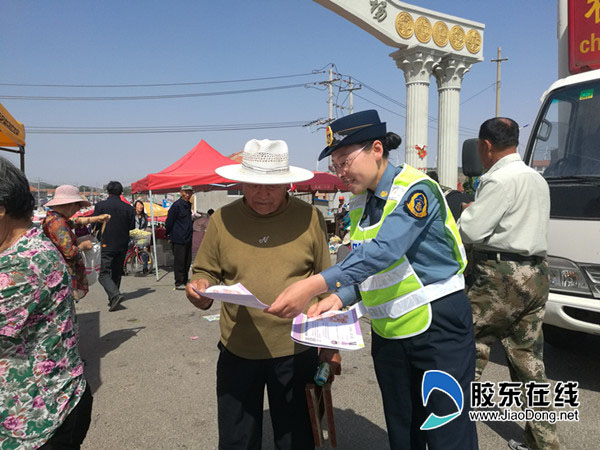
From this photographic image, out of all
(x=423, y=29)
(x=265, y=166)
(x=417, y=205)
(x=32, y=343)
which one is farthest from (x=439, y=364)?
(x=423, y=29)

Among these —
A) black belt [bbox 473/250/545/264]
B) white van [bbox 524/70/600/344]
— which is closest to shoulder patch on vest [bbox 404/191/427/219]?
black belt [bbox 473/250/545/264]

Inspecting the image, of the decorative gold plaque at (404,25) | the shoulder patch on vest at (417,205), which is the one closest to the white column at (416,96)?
the decorative gold plaque at (404,25)

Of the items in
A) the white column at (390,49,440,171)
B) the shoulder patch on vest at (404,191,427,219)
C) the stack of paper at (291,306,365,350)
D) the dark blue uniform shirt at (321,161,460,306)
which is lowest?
the stack of paper at (291,306,365,350)

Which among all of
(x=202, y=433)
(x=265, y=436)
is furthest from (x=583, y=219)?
(x=202, y=433)

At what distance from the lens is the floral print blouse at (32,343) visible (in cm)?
151

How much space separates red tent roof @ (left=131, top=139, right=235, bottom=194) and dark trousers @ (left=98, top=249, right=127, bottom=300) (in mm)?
2596

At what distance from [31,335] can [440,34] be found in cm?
1410

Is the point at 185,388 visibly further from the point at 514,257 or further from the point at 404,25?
the point at 404,25

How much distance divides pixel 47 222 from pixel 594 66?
5514 millimetres

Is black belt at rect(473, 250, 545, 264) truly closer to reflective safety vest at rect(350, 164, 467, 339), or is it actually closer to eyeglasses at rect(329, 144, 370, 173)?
reflective safety vest at rect(350, 164, 467, 339)

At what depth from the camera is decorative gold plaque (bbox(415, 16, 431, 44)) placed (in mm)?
12458

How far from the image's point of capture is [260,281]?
202 centimetres

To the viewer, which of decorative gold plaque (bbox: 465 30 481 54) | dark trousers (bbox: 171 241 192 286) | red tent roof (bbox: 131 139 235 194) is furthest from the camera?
decorative gold plaque (bbox: 465 30 481 54)

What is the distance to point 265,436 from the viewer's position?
119 inches
